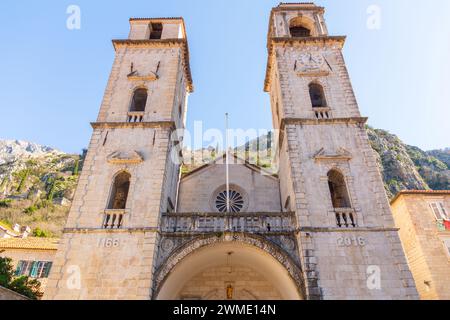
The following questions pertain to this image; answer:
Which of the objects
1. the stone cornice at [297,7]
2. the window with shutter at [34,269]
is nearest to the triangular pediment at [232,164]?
the stone cornice at [297,7]

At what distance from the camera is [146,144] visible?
14.7 meters

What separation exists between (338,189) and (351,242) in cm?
360

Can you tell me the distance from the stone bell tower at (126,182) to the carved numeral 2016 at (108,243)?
0.04m

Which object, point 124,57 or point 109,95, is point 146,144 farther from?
→ point 124,57

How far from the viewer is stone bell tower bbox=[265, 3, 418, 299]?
10891mm

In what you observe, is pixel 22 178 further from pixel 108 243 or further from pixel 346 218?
pixel 346 218

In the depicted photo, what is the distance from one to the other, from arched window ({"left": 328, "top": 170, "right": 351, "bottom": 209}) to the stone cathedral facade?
6 centimetres

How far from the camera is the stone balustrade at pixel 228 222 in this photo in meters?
12.4

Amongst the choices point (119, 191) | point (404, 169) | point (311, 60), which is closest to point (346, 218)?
point (311, 60)

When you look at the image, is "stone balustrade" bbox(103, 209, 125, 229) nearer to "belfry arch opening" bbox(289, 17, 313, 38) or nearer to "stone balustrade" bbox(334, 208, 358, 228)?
"stone balustrade" bbox(334, 208, 358, 228)

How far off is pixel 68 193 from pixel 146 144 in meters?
66.5

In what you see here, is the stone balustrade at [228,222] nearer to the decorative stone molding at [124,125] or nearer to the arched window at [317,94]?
the decorative stone molding at [124,125]

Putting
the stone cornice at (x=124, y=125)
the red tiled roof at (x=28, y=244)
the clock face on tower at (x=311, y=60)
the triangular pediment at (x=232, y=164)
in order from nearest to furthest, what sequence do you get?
the stone cornice at (x=124, y=125), the clock face on tower at (x=311, y=60), the triangular pediment at (x=232, y=164), the red tiled roof at (x=28, y=244)

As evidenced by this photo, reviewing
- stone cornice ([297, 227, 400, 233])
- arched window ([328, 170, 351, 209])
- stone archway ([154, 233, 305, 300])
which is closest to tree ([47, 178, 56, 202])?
stone archway ([154, 233, 305, 300])
